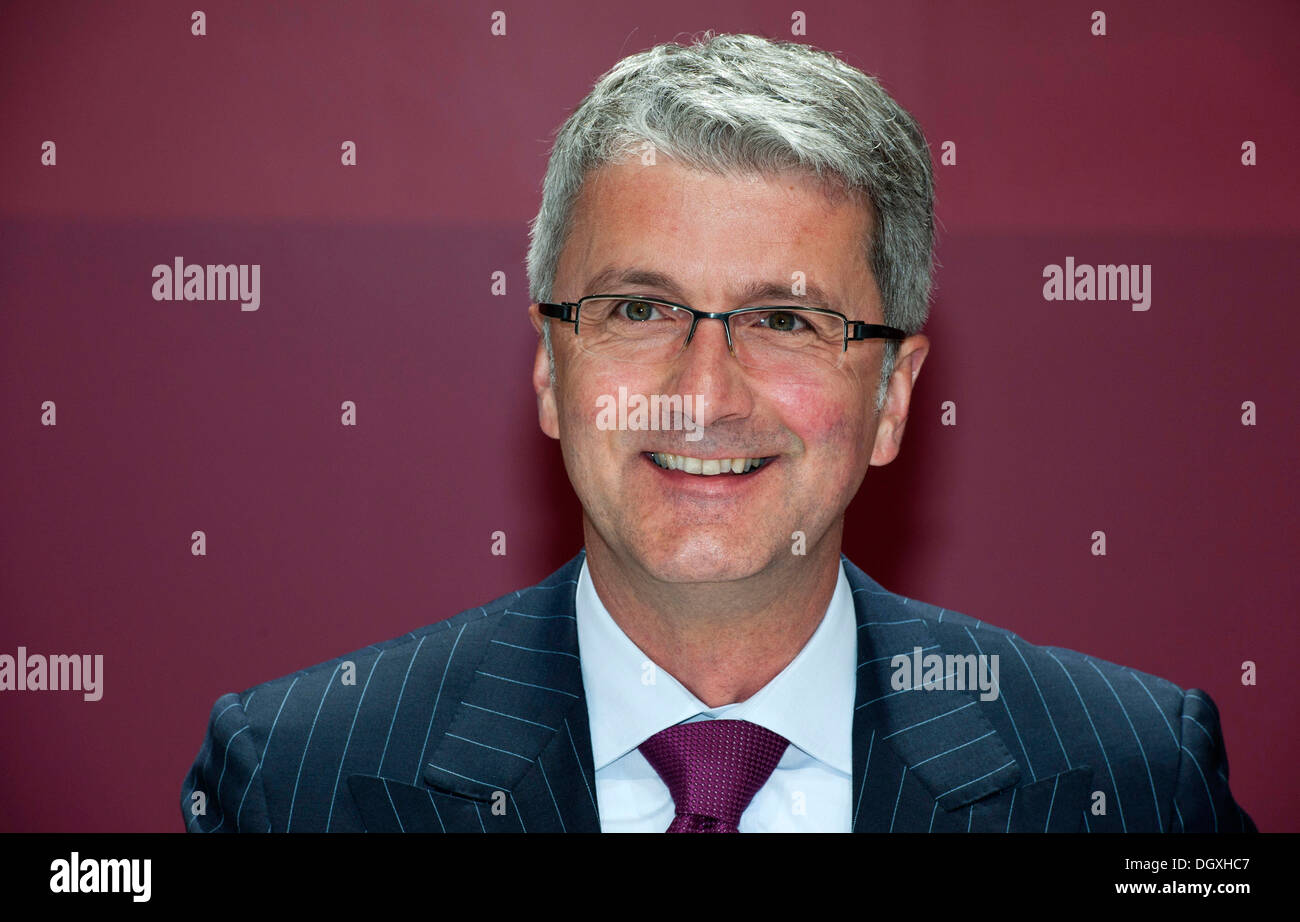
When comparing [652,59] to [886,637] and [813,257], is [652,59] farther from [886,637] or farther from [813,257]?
[886,637]

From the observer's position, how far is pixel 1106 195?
2701 millimetres

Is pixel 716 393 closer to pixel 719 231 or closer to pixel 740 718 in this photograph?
pixel 719 231

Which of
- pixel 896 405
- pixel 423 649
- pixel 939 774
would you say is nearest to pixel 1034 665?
pixel 939 774

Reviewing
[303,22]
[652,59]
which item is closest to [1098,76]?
[652,59]

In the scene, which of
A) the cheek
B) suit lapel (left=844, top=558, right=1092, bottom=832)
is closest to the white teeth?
the cheek

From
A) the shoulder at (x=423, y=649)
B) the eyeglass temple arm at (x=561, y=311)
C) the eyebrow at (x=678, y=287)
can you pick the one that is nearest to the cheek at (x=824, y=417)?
the eyebrow at (x=678, y=287)

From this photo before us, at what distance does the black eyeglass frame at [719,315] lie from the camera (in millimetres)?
1811

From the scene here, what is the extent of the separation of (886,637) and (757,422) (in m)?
0.46

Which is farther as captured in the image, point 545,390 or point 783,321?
point 545,390

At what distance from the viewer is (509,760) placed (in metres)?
1.87

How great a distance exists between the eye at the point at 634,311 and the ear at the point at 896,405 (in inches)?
17.5

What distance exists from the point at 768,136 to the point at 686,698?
84 centimetres

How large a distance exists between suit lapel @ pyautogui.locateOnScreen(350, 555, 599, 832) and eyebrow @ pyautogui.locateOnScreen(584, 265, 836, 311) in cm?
58

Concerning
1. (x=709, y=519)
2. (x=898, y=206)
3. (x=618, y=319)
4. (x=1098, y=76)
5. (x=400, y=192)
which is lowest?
(x=709, y=519)
